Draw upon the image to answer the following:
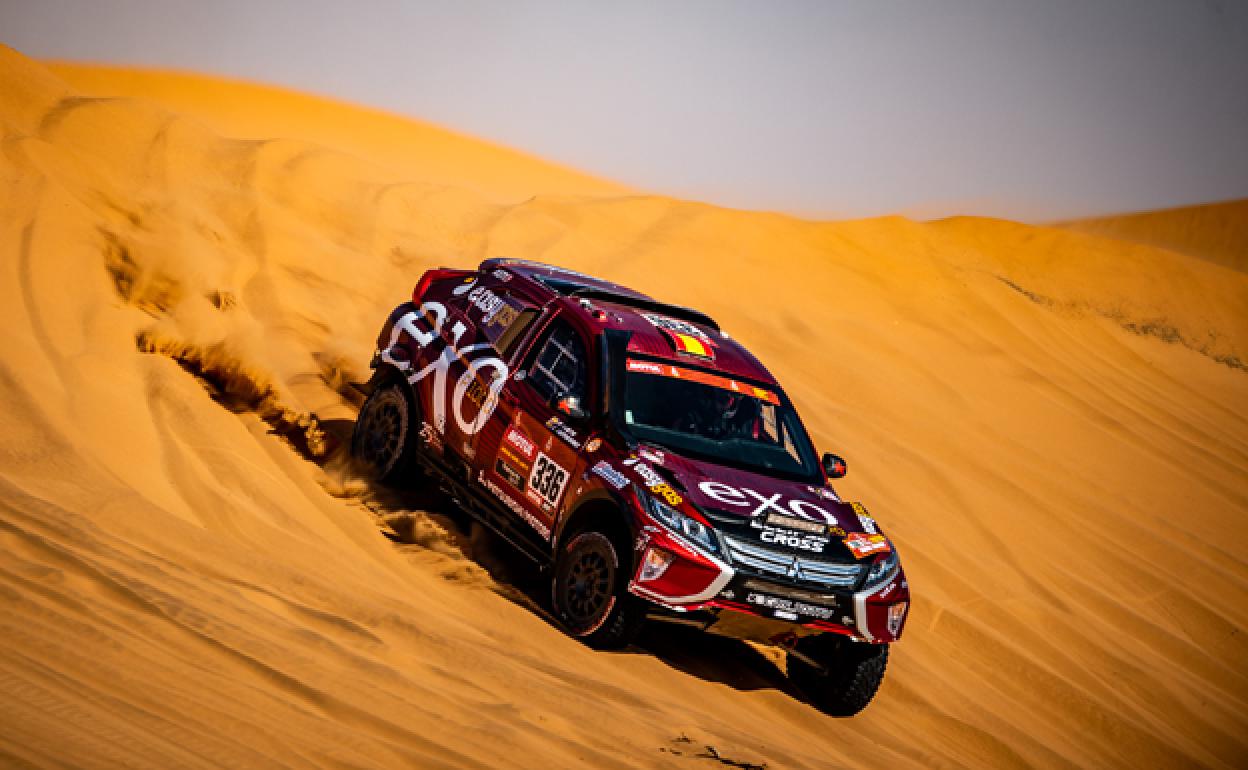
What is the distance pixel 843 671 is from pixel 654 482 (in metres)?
1.61

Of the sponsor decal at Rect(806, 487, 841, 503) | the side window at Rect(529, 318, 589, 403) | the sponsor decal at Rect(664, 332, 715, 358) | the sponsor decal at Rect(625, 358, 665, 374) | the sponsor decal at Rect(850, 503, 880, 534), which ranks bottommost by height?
the sponsor decal at Rect(850, 503, 880, 534)

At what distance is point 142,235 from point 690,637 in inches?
236

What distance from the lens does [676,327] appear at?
8.56 m

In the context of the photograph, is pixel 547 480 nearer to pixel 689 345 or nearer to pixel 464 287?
pixel 689 345

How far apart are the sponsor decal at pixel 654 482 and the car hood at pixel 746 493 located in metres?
0.04

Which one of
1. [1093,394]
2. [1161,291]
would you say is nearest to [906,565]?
[1093,394]

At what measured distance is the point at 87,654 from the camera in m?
4.39

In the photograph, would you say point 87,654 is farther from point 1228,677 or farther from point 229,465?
point 1228,677

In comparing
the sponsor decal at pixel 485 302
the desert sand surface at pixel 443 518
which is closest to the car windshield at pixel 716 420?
the desert sand surface at pixel 443 518

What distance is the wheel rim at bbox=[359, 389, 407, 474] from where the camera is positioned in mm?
8922

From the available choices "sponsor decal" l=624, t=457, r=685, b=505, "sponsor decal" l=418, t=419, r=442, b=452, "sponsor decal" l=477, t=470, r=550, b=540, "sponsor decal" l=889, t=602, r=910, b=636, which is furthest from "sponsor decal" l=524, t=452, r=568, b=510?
"sponsor decal" l=889, t=602, r=910, b=636

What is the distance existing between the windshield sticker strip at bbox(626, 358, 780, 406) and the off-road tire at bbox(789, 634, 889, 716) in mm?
1644

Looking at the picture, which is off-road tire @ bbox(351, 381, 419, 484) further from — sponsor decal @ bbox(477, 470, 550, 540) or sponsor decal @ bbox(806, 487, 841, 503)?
sponsor decal @ bbox(806, 487, 841, 503)

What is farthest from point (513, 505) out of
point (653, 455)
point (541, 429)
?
point (653, 455)
